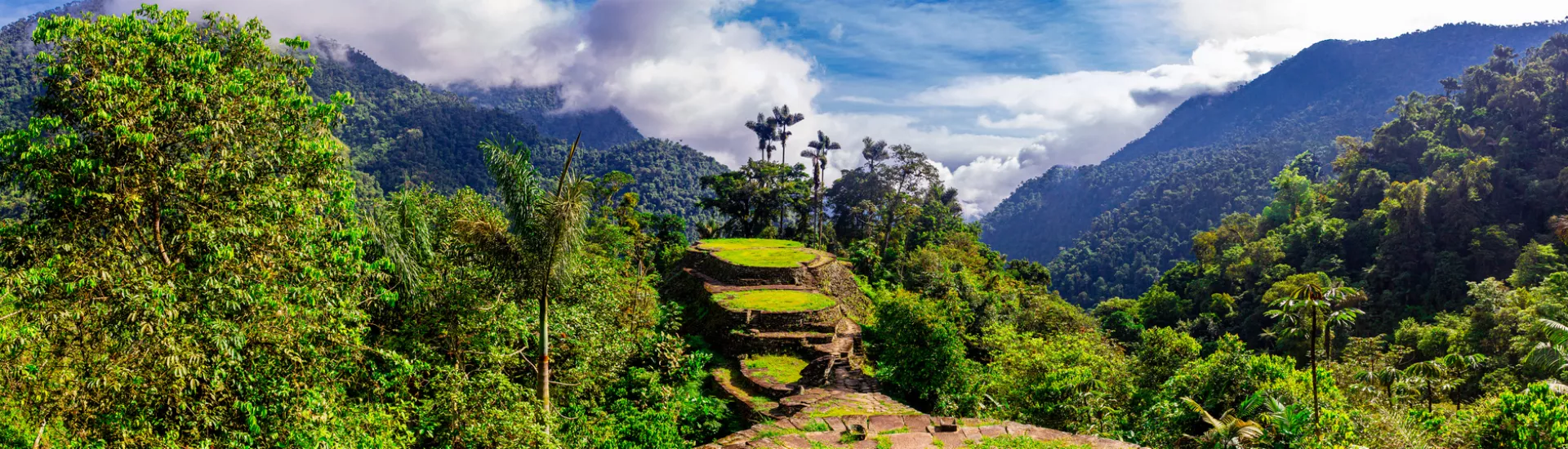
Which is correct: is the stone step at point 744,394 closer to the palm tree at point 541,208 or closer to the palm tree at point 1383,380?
the palm tree at point 541,208

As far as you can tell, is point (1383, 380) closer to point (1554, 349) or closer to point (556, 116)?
point (1554, 349)

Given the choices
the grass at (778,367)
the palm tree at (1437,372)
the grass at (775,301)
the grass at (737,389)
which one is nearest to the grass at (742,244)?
the grass at (775,301)

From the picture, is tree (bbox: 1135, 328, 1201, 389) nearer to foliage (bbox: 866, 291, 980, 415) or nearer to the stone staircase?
foliage (bbox: 866, 291, 980, 415)

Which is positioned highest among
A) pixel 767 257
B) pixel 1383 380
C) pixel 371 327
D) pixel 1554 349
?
pixel 767 257

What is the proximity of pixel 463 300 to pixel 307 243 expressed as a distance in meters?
3.98

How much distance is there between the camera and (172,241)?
717 centimetres

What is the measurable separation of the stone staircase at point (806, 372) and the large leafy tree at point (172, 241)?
6438mm

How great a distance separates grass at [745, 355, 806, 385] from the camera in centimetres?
1928

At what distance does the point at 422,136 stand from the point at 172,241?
350 feet

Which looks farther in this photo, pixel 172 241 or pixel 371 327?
pixel 371 327

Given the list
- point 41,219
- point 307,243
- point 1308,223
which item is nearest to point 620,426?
point 307,243

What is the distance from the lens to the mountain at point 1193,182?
106500 mm

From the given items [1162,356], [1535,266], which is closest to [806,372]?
[1162,356]

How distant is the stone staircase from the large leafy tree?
6.44 metres
